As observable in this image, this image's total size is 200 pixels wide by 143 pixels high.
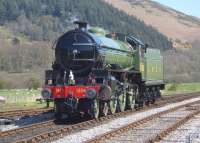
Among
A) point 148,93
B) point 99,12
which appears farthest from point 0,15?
point 148,93

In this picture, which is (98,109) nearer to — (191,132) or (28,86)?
(191,132)

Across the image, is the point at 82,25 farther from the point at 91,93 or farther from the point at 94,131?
the point at 94,131

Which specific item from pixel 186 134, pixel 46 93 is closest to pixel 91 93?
pixel 46 93

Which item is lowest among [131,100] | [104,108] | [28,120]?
[28,120]

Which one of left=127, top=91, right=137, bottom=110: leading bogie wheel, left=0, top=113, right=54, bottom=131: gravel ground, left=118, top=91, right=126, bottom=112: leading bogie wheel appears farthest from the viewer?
left=127, top=91, right=137, bottom=110: leading bogie wheel

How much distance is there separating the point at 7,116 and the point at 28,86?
5085 cm

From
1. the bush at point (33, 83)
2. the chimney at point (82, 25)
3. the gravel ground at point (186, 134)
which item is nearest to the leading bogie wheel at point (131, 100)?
the chimney at point (82, 25)

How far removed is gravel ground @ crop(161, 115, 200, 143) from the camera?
16.5m

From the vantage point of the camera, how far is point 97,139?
634 inches

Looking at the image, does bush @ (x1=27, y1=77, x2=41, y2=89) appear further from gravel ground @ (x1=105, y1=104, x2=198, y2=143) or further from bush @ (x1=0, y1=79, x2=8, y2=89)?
gravel ground @ (x1=105, y1=104, x2=198, y2=143)

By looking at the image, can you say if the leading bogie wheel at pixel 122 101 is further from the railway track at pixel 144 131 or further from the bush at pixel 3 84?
the bush at pixel 3 84

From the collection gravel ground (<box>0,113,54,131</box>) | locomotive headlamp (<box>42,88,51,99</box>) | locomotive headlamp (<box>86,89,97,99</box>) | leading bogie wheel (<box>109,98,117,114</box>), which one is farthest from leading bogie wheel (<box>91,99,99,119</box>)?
gravel ground (<box>0,113,54,131</box>)

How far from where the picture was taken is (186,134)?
1817 centimetres

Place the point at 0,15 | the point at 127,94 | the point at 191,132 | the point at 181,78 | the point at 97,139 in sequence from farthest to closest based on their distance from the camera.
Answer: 1. the point at 0,15
2. the point at 181,78
3. the point at 127,94
4. the point at 191,132
5. the point at 97,139
